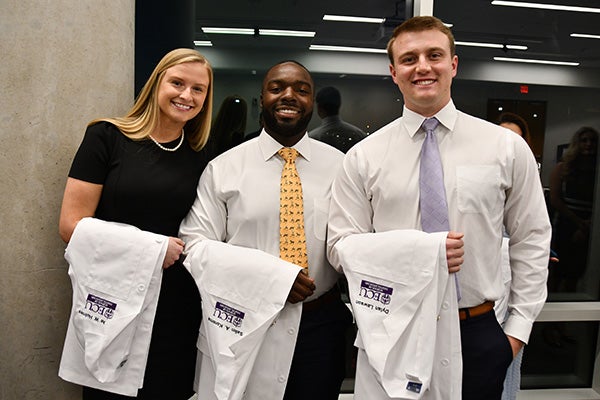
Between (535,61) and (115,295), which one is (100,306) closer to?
(115,295)

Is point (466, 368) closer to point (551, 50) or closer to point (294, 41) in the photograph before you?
point (294, 41)

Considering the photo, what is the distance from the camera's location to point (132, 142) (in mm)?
1968

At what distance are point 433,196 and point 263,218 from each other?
2.12 feet

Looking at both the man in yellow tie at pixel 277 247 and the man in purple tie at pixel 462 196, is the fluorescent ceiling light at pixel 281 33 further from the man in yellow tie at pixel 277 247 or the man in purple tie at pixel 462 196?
the man in purple tie at pixel 462 196

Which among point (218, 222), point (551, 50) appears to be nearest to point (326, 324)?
point (218, 222)

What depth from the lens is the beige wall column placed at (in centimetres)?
205

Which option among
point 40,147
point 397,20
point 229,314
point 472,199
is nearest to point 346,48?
point 397,20

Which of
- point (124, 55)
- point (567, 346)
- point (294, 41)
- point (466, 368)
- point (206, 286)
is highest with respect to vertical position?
point (294, 41)

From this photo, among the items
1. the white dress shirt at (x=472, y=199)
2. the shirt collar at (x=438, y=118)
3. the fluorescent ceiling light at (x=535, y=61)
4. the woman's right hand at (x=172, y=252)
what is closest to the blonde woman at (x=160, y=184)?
the woman's right hand at (x=172, y=252)

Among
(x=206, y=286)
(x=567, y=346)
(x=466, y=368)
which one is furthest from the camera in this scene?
(x=567, y=346)

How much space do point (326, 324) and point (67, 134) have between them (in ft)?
4.38

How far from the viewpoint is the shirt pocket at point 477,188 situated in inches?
68.0

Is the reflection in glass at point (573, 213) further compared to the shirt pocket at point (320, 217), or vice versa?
the reflection in glass at point (573, 213)

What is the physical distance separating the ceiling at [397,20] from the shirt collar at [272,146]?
130cm
